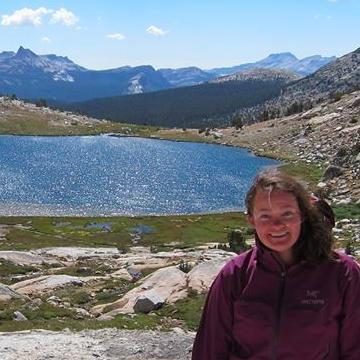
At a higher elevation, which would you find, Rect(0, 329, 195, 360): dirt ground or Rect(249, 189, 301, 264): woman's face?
Rect(249, 189, 301, 264): woman's face

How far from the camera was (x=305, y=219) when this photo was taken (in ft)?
19.2

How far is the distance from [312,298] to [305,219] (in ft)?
2.56

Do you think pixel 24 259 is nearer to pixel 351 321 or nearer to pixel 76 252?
pixel 76 252

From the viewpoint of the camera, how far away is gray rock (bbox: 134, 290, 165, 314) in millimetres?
22750

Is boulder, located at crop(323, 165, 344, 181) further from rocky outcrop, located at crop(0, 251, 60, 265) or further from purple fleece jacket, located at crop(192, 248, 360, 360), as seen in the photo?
purple fleece jacket, located at crop(192, 248, 360, 360)

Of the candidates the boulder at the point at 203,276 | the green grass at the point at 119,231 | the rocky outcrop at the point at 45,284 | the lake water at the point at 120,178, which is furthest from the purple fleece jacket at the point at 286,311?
the lake water at the point at 120,178

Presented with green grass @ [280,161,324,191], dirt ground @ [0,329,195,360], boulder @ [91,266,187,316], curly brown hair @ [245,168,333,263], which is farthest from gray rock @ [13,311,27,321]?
green grass @ [280,161,324,191]

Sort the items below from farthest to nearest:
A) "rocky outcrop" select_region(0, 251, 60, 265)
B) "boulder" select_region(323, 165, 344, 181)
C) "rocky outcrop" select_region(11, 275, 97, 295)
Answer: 1. "boulder" select_region(323, 165, 344, 181)
2. "rocky outcrop" select_region(0, 251, 60, 265)
3. "rocky outcrop" select_region(11, 275, 97, 295)

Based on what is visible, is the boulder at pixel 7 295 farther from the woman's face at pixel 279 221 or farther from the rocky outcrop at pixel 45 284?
the woman's face at pixel 279 221

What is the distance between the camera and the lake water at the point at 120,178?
297ft

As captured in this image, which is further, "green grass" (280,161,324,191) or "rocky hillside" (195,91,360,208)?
"green grass" (280,161,324,191)

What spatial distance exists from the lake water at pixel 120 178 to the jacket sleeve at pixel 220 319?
5637 centimetres

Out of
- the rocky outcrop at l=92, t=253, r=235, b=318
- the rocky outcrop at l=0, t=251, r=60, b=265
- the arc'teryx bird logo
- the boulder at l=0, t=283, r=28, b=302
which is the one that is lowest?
the rocky outcrop at l=0, t=251, r=60, b=265

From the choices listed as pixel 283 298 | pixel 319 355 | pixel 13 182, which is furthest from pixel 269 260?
pixel 13 182
